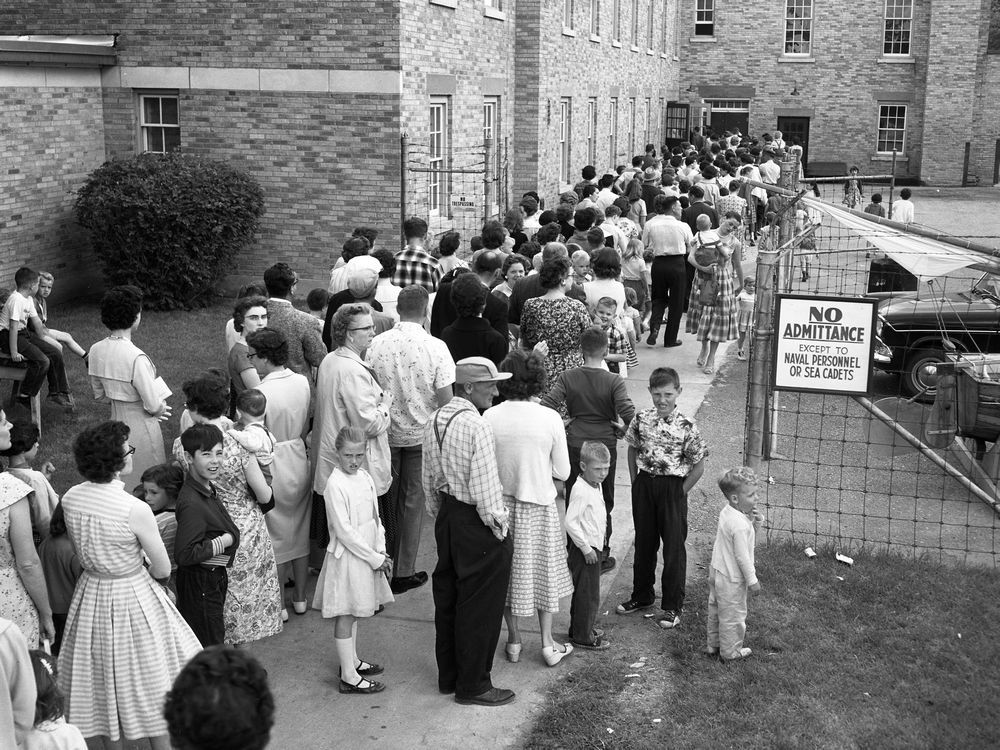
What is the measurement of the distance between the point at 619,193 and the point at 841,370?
1090 cm

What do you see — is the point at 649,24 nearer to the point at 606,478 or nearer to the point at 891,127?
the point at 891,127

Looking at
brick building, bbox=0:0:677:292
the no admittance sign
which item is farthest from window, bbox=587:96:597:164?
the no admittance sign

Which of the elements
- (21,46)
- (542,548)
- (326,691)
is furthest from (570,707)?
(21,46)

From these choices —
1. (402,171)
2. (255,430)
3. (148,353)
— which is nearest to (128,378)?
(255,430)

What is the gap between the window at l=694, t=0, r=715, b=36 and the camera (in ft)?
149

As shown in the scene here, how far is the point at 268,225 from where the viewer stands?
662 inches

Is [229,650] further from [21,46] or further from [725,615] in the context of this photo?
[21,46]

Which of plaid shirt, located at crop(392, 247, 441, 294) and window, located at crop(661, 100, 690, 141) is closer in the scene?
plaid shirt, located at crop(392, 247, 441, 294)

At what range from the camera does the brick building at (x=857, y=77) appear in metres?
41.8

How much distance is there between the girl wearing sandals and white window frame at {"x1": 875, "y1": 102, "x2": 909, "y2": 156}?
41391 millimetres

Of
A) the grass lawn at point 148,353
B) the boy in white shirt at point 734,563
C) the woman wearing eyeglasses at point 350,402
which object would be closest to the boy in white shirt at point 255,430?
the woman wearing eyeglasses at point 350,402

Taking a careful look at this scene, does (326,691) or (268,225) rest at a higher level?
(268,225)

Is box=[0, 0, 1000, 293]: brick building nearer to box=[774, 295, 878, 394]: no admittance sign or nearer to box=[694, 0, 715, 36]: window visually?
box=[774, 295, 878, 394]: no admittance sign

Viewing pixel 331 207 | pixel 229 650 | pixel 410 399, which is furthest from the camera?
pixel 331 207
